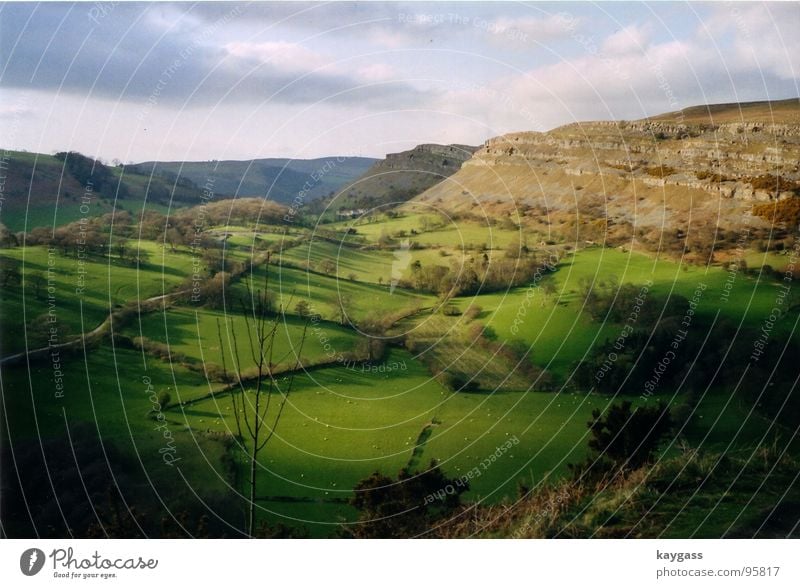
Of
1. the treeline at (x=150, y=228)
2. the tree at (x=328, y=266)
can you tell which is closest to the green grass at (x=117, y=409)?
the treeline at (x=150, y=228)

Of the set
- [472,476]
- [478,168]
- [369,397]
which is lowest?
[472,476]

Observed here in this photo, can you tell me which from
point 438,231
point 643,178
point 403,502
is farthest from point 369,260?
point 643,178

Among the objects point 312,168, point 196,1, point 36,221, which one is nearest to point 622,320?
point 312,168

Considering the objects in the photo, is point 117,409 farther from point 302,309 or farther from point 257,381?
point 302,309

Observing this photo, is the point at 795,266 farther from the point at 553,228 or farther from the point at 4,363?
the point at 4,363

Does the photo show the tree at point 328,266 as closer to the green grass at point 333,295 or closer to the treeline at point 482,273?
the green grass at point 333,295
